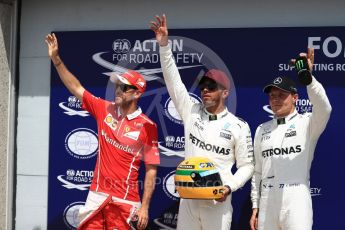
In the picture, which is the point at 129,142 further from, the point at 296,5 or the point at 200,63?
the point at 296,5

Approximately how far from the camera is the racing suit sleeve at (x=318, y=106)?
404 cm

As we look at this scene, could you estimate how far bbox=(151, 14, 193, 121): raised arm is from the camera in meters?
4.45

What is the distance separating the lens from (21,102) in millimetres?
5770

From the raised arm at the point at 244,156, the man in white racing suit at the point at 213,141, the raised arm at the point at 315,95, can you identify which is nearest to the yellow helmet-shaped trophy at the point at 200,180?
the man in white racing suit at the point at 213,141

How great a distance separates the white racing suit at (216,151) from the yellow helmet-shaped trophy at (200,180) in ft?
0.50

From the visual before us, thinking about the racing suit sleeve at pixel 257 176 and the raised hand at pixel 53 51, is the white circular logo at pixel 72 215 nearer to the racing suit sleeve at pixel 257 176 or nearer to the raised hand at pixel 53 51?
the raised hand at pixel 53 51

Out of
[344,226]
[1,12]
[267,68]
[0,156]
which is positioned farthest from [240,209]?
[1,12]

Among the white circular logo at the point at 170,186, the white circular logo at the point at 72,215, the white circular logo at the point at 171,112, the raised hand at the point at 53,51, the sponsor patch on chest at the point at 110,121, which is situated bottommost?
the white circular logo at the point at 72,215

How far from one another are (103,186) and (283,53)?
1.72 metres

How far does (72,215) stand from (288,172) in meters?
2.12

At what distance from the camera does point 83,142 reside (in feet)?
18.4

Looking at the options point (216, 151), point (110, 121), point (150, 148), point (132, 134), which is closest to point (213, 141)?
point (216, 151)

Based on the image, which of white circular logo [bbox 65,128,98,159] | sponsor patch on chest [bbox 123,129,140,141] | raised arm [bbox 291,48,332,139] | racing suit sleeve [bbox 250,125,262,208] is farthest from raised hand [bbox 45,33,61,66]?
raised arm [bbox 291,48,332,139]

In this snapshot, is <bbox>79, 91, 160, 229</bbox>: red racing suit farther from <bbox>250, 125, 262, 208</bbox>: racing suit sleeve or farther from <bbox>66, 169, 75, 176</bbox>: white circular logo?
<bbox>66, 169, 75, 176</bbox>: white circular logo
